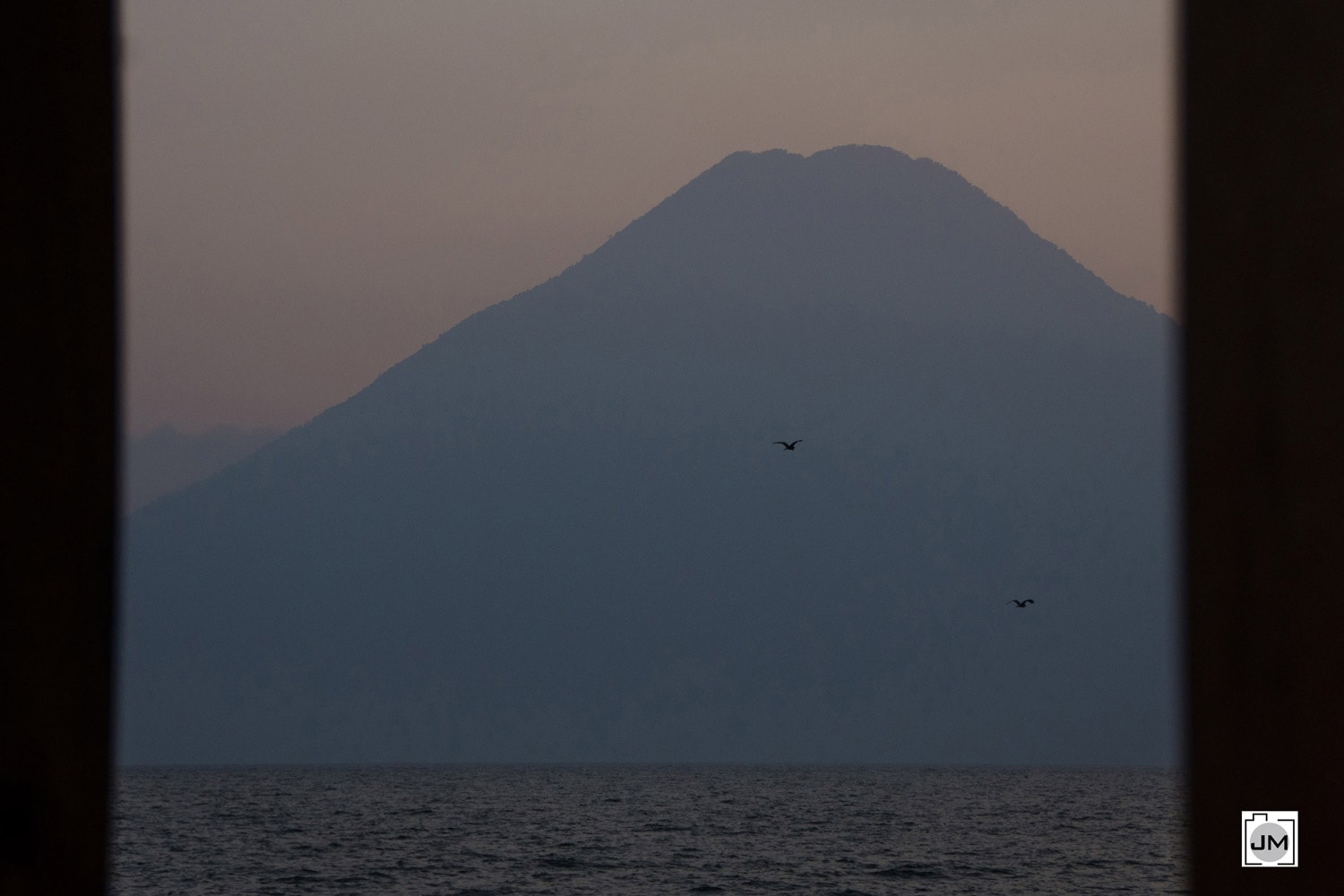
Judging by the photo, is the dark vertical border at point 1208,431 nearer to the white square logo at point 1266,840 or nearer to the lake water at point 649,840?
the white square logo at point 1266,840

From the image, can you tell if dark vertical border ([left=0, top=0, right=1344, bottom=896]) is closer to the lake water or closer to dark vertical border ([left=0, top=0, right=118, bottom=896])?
dark vertical border ([left=0, top=0, right=118, bottom=896])

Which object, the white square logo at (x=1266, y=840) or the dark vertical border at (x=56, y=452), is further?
the dark vertical border at (x=56, y=452)

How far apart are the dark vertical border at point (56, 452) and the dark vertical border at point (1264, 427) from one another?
0.77 meters

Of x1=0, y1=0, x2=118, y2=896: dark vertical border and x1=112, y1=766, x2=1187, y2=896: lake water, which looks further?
x1=112, y1=766, x2=1187, y2=896: lake water

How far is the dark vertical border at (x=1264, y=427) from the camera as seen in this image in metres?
0.90

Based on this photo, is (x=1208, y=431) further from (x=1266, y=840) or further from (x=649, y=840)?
(x=649, y=840)

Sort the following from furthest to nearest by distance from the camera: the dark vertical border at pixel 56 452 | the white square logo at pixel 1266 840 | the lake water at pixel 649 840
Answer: the lake water at pixel 649 840
the dark vertical border at pixel 56 452
the white square logo at pixel 1266 840

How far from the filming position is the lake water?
40.0 meters

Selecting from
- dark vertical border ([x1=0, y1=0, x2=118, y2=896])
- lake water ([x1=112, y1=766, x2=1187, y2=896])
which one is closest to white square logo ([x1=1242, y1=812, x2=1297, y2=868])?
dark vertical border ([x1=0, y1=0, x2=118, y2=896])

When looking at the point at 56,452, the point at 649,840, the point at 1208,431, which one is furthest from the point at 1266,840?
the point at 649,840

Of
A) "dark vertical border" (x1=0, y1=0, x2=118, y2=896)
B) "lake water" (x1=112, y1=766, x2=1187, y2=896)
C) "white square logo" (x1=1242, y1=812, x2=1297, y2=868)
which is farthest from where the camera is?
"lake water" (x1=112, y1=766, x2=1187, y2=896)

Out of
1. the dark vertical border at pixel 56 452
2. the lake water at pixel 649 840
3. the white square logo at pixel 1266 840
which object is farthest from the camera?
the lake water at pixel 649 840

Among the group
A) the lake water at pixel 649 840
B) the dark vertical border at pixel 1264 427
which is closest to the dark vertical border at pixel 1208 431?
the dark vertical border at pixel 1264 427

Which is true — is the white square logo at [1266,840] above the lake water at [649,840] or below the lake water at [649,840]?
above
